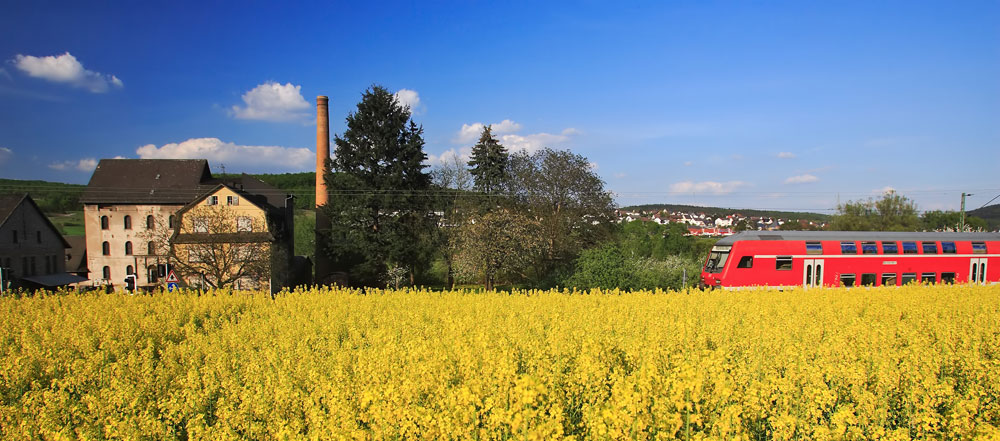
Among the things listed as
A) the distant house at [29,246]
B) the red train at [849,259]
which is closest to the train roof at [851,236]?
the red train at [849,259]

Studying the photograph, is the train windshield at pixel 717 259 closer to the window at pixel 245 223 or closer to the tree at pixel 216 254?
the tree at pixel 216 254

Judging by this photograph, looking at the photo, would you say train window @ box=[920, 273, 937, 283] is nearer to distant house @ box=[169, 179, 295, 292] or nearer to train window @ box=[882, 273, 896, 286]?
train window @ box=[882, 273, 896, 286]

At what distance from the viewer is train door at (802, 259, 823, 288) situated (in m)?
22.5

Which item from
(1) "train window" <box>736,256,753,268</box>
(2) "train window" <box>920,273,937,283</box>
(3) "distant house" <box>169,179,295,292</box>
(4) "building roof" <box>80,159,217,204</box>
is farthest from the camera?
(4) "building roof" <box>80,159,217,204</box>

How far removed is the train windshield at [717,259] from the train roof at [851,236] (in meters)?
0.34

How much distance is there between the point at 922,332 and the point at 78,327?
56.3 ft

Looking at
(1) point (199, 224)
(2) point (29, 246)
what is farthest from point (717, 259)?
(2) point (29, 246)

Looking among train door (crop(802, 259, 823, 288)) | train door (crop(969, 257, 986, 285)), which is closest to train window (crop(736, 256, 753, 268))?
train door (crop(802, 259, 823, 288))

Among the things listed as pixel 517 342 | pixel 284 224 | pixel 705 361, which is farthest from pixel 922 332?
pixel 284 224

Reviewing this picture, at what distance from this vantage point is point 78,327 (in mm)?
9461

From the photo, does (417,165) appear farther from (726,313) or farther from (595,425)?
(595,425)

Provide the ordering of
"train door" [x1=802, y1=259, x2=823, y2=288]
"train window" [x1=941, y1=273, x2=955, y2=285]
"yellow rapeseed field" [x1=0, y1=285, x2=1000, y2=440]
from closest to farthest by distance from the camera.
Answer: "yellow rapeseed field" [x1=0, y1=285, x2=1000, y2=440], "train door" [x1=802, y1=259, x2=823, y2=288], "train window" [x1=941, y1=273, x2=955, y2=285]

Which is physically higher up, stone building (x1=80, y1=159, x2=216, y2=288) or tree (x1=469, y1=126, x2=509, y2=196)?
tree (x1=469, y1=126, x2=509, y2=196)

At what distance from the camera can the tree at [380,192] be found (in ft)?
112
